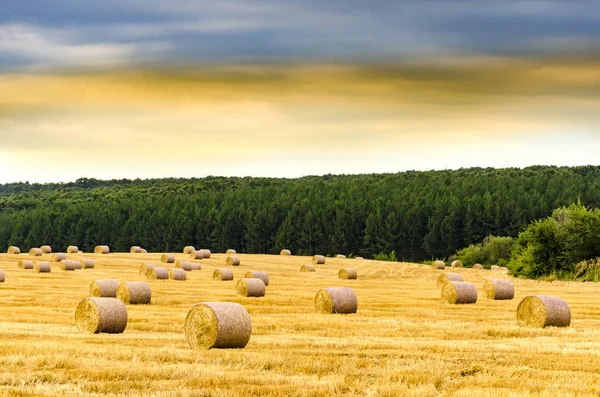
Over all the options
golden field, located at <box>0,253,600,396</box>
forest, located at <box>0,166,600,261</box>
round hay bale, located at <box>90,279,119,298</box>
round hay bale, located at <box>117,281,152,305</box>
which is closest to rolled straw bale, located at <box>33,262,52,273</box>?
golden field, located at <box>0,253,600,396</box>

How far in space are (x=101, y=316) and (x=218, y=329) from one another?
4.48 m

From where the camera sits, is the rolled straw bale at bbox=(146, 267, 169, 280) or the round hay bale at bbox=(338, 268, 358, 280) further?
the round hay bale at bbox=(338, 268, 358, 280)

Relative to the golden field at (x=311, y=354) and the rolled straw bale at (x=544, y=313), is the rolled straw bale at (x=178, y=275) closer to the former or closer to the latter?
the golden field at (x=311, y=354)

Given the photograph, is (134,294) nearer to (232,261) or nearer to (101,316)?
(101,316)

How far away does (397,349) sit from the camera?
65.8 feet

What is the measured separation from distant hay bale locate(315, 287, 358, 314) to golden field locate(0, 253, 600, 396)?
556 millimetres

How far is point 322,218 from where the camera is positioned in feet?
414

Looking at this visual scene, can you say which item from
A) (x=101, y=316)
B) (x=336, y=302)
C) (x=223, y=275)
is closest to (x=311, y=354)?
(x=101, y=316)

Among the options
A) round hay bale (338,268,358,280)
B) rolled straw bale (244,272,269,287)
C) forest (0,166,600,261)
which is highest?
forest (0,166,600,261)

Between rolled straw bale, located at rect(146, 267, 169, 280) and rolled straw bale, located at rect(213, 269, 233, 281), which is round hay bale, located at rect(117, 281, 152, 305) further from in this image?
rolled straw bale, located at rect(213, 269, 233, 281)

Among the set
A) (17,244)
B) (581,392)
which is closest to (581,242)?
(581,392)

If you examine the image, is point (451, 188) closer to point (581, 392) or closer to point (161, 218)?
point (161, 218)

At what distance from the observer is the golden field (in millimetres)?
15148

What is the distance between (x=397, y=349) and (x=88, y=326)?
313 inches
